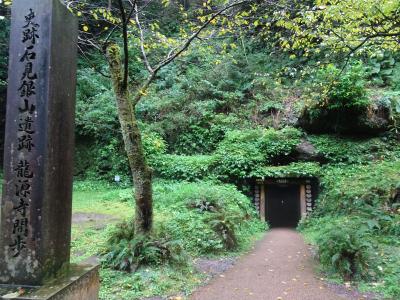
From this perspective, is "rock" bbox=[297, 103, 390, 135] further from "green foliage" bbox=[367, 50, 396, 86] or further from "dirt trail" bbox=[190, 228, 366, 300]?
"dirt trail" bbox=[190, 228, 366, 300]

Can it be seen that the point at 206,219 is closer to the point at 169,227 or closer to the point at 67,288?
the point at 169,227

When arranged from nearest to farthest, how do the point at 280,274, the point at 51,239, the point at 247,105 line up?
1. the point at 51,239
2. the point at 280,274
3. the point at 247,105

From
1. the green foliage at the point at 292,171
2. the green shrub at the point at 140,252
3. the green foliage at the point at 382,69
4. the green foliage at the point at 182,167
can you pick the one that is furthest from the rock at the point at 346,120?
the green shrub at the point at 140,252

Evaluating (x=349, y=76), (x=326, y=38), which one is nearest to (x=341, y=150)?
(x=349, y=76)

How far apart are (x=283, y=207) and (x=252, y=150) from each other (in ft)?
22.7

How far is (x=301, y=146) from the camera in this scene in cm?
1541

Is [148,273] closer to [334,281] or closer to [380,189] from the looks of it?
[334,281]

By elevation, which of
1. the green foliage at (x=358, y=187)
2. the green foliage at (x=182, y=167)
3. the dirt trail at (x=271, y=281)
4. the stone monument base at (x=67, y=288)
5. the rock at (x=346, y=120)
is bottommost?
the dirt trail at (x=271, y=281)

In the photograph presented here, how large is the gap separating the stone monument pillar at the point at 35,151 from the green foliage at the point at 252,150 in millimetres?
11564

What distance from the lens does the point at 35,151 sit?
3186 millimetres

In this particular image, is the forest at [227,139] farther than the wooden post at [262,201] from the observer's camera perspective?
No

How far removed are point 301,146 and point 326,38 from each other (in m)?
8.94

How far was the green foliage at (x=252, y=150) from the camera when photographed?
14.7 m

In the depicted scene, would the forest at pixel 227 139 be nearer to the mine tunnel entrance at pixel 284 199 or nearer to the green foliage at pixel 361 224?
the green foliage at pixel 361 224
